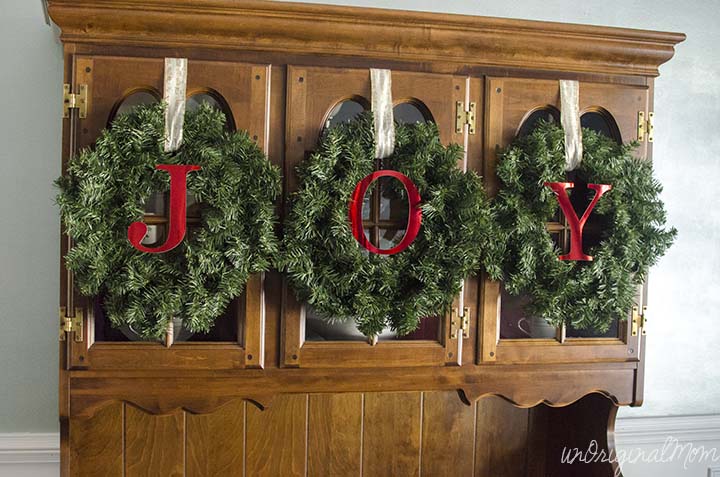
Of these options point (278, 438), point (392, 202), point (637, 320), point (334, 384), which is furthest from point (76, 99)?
point (637, 320)

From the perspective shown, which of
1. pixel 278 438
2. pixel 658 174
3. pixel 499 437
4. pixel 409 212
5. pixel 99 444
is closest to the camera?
pixel 409 212

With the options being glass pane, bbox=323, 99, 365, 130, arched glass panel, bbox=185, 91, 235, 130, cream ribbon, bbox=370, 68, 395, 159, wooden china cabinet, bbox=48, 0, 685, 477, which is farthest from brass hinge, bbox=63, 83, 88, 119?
cream ribbon, bbox=370, 68, 395, 159

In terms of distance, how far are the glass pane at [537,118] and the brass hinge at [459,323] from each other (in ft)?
1.57

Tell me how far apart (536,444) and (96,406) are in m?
1.32

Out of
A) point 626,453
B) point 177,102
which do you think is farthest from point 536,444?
point 177,102

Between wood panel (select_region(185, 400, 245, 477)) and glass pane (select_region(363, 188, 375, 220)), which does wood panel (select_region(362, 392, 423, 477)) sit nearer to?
wood panel (select_region(185, 400, 245, 477))

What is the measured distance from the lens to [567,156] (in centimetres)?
166

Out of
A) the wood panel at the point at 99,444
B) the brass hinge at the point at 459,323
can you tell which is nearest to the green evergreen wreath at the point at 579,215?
the brass hinge at the point at 459,323

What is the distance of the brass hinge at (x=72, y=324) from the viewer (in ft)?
4.85

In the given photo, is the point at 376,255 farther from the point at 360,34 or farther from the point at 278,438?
the point at 278,438

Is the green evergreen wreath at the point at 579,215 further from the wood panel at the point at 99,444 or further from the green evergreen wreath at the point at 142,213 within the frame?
the wood panel at the point at 99,444

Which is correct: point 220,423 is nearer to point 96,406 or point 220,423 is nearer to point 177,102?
point 96,406

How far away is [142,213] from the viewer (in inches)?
57.2

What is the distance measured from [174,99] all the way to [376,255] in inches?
22.8
